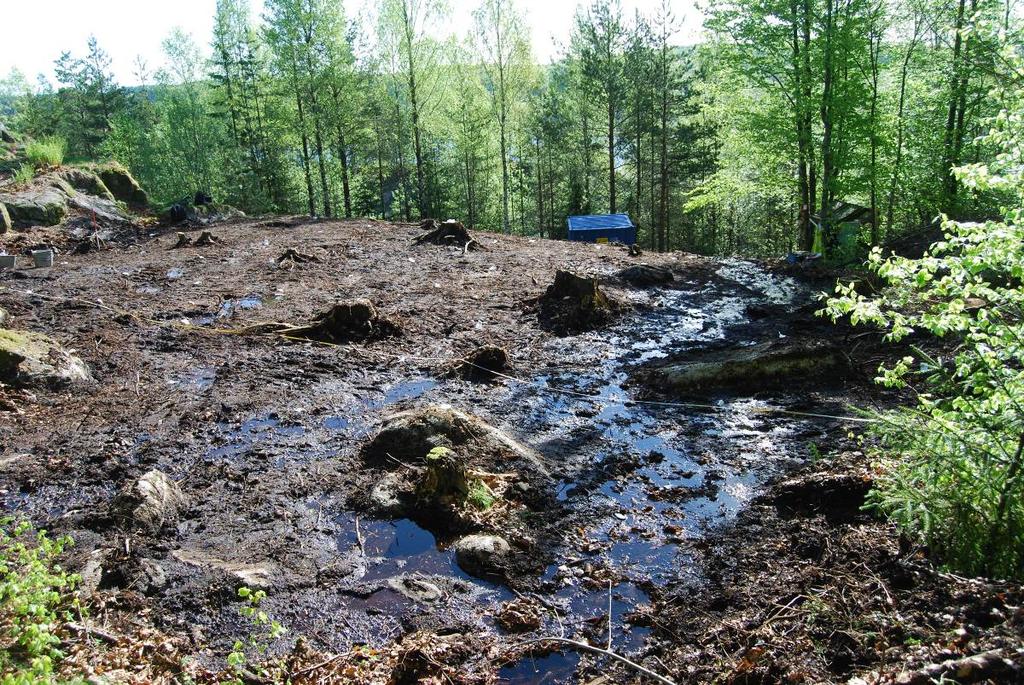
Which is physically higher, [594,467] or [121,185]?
[121,185]

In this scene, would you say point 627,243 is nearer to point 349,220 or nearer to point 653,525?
point 349,220

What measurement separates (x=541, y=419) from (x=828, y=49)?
46.1ft

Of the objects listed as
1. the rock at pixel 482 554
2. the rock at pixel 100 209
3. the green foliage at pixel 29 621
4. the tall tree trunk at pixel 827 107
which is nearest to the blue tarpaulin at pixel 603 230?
the tall tree trunk at pixel 827 107

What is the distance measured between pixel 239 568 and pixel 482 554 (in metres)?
1.79

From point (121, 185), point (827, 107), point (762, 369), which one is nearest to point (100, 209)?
point (121, 185)

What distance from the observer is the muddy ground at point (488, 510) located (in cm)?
390

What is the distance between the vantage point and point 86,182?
69.6ft

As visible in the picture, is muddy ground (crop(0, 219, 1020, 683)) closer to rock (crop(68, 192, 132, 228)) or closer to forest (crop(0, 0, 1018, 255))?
forest (crop(0, 0, 1018, 255))

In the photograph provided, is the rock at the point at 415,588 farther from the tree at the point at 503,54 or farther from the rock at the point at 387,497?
the tree at the point at 503,54

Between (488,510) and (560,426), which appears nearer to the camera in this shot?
(488,510)

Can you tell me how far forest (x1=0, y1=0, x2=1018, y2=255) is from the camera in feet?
55.6

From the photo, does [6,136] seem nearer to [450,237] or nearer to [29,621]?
[450,237]

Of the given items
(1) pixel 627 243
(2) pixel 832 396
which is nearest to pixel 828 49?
(1) pixel 627 243

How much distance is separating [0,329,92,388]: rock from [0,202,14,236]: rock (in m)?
10.9
